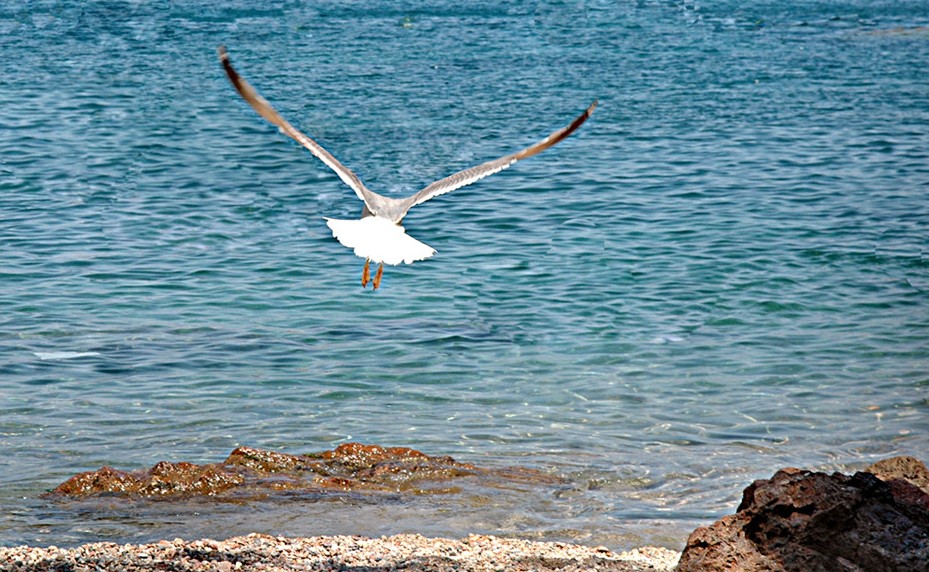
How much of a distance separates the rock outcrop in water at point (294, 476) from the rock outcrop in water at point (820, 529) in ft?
9.80

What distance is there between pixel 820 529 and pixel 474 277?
9169 millimetres

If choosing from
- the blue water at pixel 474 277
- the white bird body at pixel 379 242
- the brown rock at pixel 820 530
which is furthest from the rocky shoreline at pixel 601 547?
the white bird body at pixel 379 242

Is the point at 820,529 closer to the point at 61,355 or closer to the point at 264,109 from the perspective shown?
the point at 264,109

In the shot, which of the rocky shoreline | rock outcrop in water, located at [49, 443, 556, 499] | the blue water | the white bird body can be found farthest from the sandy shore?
the white bird body

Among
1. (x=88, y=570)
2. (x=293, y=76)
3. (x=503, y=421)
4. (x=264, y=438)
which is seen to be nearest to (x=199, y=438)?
(x=264, y=438)

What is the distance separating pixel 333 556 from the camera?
735 cm

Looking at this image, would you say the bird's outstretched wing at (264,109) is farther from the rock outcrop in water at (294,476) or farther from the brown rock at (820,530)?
the brown rock at (820,530)

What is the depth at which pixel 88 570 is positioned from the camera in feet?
22.2

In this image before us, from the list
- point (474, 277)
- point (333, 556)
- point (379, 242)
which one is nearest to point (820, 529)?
point (333, 556)

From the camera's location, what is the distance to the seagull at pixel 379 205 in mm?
8203

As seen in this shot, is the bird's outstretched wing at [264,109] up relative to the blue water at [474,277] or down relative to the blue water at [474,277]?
up

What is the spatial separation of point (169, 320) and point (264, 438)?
3.47 m

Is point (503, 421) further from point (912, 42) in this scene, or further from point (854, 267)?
point (912, 42)

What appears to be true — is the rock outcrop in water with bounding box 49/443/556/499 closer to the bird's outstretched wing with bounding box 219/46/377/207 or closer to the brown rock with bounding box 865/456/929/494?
the bird's outstretched wing with bounding box 219/46/377/207
